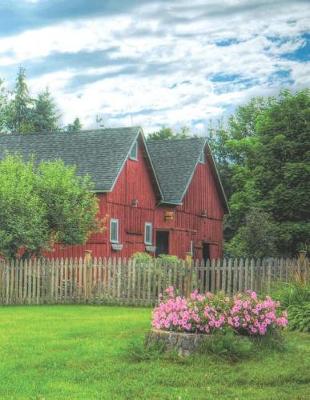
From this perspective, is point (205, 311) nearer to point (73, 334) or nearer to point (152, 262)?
point (73, 334)

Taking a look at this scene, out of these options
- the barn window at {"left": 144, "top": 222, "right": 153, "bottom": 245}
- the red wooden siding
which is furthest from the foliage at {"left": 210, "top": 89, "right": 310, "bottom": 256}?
the barn window at {"left": 144, "top": 222, "right": 153, "bottom": 245}

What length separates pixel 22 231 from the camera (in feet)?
94.4

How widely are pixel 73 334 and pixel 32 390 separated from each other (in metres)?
4.86

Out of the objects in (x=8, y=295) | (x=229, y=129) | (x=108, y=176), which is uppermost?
(x=229, y=129)

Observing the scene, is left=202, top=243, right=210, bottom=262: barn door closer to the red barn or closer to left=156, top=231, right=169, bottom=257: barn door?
the red barn

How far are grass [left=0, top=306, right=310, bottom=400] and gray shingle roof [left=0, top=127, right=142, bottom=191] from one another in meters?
21.7

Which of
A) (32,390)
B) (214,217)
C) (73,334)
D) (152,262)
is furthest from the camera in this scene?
(214,217)

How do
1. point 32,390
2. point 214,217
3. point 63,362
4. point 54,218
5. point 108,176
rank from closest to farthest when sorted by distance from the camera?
1. point 32,390
2. point 63,362
3. point 54,218
4. point 108,176
5. point 214,217

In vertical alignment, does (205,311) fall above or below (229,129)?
below

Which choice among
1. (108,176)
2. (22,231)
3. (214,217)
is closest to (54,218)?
(22,231)

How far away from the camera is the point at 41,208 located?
29984 millimetres

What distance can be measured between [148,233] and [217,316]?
28.6m

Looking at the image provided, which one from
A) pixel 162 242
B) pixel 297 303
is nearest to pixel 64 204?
pixel 162 242

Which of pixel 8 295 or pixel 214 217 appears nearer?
pixel 8 295
